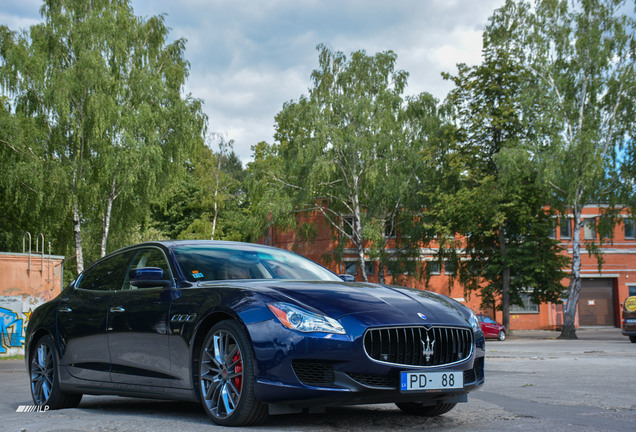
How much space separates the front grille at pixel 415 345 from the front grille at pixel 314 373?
0.96ft

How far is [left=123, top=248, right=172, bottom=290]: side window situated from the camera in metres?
6.37

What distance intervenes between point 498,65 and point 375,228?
10.5 metres

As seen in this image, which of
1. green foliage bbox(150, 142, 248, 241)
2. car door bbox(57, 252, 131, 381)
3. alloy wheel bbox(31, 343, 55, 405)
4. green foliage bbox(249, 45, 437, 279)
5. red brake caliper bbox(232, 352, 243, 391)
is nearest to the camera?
red brake caliper bbox(232, 352, 243, 391)

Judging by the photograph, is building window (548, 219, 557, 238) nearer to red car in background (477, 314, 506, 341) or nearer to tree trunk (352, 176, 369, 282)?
red car in background (477, 314, 506, 341)

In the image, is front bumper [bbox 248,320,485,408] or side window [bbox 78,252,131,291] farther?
side window [bbox 78,252,131,291]

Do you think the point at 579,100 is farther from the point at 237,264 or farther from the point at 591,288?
the point at 237,264

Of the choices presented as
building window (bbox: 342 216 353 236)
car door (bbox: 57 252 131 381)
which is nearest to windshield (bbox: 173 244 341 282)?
car door (bbox: 57 252 131 381)

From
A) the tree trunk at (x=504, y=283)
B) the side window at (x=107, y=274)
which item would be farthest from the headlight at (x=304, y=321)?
the tree trunk at (x=504, y=283)

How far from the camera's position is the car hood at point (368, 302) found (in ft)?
17.1

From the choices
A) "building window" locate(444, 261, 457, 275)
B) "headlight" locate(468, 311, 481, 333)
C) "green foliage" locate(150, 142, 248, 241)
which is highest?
"green foliage" locate(150, 142, 248, 241)

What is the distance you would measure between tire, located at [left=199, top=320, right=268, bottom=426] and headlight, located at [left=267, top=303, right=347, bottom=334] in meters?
0.30

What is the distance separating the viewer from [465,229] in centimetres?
3912

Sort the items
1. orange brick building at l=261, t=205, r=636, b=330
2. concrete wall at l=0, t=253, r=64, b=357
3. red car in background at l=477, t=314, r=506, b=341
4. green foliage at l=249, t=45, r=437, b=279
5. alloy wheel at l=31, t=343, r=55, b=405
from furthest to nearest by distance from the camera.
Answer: orange brick building at l=261, t=205, r=636, b=330
green foliage at l=249, t=45, r=437, b=279
red car in background at l=477, t=314, r=506, b=341
concrete wall at l=0, t=253, r=64, b=357
alloy wheel at l=31, t=343, r=55, b=405

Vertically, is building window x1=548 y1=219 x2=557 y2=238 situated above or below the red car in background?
above
